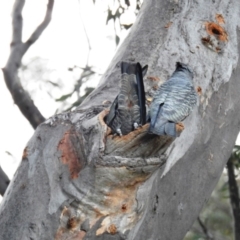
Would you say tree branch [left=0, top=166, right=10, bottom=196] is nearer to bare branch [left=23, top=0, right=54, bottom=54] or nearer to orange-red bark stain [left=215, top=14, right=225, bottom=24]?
bare branch [left=23, top=0, right=54, bottom=54]

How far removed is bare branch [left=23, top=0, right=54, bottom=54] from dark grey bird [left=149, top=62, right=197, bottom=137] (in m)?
1.62

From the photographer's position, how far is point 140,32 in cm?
177

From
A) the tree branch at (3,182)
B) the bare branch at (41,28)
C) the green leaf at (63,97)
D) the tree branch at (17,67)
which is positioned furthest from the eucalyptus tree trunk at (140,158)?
the green leaf at (63,97)

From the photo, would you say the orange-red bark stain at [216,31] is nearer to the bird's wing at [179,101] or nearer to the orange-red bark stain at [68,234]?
the bird's wing at [179,101]

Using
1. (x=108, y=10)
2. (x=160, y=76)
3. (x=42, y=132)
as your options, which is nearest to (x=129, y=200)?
(x=42, y=132)

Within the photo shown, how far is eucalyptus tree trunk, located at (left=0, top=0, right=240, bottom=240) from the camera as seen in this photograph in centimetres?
131

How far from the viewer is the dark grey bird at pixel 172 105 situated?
1.23m

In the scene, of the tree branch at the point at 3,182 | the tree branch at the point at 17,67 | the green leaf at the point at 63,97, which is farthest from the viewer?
the green leaf at the point at 63,97

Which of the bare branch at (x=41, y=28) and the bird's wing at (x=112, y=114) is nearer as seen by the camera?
the bird's wing at (x=112, y=114)

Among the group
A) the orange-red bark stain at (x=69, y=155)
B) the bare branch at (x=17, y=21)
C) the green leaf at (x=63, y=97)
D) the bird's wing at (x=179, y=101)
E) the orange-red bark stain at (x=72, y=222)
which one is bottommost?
the orange-red bark stain at (x=72, y=222)

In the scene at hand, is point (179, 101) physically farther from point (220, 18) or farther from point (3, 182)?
point (3, 182)

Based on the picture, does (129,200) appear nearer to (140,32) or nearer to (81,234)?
(81,234)

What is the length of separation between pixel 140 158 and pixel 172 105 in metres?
0.11

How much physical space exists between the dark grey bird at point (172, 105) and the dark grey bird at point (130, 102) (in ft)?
0.08
